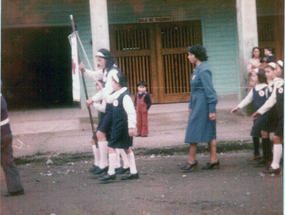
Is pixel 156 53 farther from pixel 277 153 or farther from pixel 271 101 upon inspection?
pixel 277 153

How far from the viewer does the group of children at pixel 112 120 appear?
17.3ft

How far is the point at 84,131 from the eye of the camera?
28.6ft

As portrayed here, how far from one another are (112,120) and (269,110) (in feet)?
7.41

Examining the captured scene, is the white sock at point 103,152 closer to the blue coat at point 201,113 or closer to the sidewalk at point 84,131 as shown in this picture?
the blue coat at point 201,113

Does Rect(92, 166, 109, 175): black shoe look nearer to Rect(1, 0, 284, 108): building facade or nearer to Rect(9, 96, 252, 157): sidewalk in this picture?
Rect(9, 96, 252, 157): sidewalk

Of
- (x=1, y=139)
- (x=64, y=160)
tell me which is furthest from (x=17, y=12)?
(x=1, y=139)

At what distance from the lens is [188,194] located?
4.55 meters

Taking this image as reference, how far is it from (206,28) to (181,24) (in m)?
0.87

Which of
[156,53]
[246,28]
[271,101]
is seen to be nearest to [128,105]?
[271,101]

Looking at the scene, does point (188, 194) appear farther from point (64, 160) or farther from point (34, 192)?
point (64, 160)

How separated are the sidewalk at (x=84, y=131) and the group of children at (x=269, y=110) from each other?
1560mm

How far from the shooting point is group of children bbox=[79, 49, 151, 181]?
17.3 ft

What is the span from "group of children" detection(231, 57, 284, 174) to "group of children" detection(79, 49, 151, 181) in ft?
5.76

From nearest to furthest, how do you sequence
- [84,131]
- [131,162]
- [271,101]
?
[271,101]
[131,162]
[84,131]
